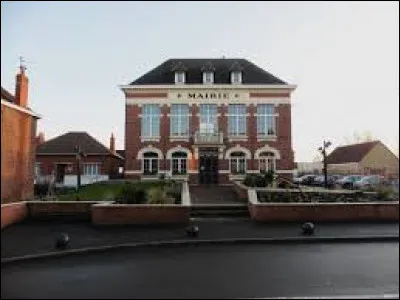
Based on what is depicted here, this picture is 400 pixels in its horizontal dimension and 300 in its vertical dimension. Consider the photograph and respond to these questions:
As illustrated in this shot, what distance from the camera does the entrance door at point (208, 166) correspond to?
119 feet

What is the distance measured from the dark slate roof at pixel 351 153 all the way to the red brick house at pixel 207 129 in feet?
89.3

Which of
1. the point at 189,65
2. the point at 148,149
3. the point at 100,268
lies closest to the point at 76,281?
the point at 100,268

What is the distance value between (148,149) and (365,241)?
24.9m

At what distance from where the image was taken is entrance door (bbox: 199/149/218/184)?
36375 mm

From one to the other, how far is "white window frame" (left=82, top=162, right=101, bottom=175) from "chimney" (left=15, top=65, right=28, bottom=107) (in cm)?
2379

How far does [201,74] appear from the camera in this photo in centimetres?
3797

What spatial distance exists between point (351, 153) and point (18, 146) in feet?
177

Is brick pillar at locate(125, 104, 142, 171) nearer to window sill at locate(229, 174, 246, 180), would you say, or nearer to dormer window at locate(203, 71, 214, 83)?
dormer window at locate(203, 71, 214, 83)

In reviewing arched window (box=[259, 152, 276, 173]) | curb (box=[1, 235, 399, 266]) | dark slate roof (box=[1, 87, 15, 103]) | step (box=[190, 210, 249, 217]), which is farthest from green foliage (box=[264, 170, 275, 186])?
dark slate roof (box=[1, 87, 15, 103])

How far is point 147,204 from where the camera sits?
17.2m

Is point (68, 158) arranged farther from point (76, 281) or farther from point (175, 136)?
Answer: point (76, 281)

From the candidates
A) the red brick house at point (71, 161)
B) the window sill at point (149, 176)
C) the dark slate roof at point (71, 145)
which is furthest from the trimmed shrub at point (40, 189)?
the dark slate roof at point (71, 145)

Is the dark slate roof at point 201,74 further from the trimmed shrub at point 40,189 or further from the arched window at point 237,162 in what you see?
the trimmed shrub at point 40,189

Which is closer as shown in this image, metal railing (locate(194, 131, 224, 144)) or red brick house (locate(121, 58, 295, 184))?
metal railing (locate(194, 131, 224, 144))
